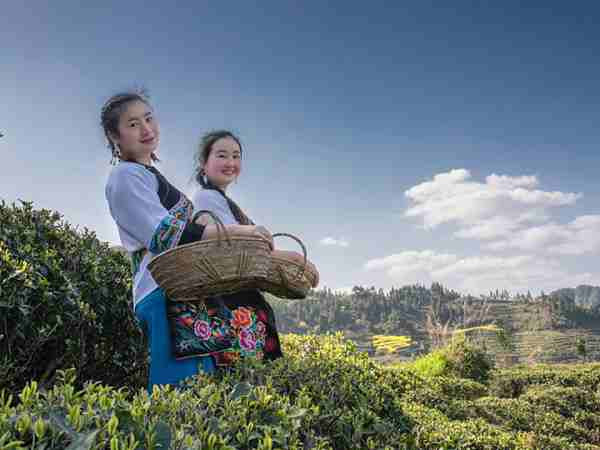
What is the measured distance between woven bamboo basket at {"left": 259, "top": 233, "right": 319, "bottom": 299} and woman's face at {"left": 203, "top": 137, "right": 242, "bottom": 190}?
665 millimetres

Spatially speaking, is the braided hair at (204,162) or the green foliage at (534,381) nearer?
the braided hair at (204,162)

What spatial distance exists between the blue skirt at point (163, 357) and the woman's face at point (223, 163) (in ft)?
3.22

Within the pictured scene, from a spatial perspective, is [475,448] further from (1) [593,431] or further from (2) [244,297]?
(1) [593,431]

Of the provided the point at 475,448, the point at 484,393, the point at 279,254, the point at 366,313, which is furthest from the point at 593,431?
the point at 366,313

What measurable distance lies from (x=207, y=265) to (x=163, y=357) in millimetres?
568

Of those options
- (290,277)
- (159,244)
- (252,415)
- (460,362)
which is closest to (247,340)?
(290,277)

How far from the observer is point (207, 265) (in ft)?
7.23

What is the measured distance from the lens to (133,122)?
2.71m

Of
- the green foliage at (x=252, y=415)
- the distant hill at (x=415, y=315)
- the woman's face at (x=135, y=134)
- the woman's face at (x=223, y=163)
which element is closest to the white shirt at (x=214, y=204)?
the woman's face at (x=223, y=163)

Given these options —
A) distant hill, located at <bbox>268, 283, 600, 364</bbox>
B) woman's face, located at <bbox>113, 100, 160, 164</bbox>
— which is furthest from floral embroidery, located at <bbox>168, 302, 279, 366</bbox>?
distant hill, located at <bbox>268, 283, 600, 364</bbox>

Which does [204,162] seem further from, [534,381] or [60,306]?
[534,381]

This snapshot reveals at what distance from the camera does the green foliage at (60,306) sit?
2814 mm

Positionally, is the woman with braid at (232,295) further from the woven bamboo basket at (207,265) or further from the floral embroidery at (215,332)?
the woven bamboo basket at (207,265)

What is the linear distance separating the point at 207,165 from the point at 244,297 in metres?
1.00
